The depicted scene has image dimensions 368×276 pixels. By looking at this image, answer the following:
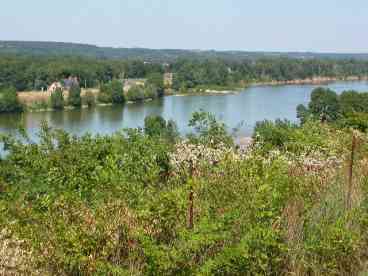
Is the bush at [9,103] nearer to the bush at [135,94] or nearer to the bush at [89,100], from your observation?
the bush at [89,100]

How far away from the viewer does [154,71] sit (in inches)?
2522

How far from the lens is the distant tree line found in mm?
50281

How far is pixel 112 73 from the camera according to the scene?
58625mm

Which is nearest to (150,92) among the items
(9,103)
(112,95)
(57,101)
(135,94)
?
(135,94)

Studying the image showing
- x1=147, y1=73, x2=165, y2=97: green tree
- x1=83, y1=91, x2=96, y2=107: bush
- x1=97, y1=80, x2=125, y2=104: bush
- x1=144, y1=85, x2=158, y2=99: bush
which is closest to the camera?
x1=83, y1=91, x2=96, y2=107: bush

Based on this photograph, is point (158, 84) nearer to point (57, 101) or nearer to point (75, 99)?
point (75, 99)

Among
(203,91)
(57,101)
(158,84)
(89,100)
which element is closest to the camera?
(57,101)

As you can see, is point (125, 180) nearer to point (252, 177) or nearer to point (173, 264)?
point (252, 177)

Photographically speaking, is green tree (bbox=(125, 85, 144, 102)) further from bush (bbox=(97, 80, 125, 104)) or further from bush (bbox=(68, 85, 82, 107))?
bush (bbox=(68, 85, 82, 107))

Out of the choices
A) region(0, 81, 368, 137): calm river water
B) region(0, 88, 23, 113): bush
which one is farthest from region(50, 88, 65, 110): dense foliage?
region(0, 88, 23, 113): bush

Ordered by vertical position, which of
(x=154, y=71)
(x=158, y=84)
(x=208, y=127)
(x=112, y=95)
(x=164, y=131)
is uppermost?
(x=208, y=127)

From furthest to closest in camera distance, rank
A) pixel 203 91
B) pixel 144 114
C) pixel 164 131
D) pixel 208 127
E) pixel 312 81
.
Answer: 1. pixel 312 81
2. pixel 203 91
3. pixel 144 114
4. pixel 164 131
5. pixel 208 127

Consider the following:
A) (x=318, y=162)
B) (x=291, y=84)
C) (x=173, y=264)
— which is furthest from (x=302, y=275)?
(x=291, y=84)

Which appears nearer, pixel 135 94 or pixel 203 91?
pixel 135 94
